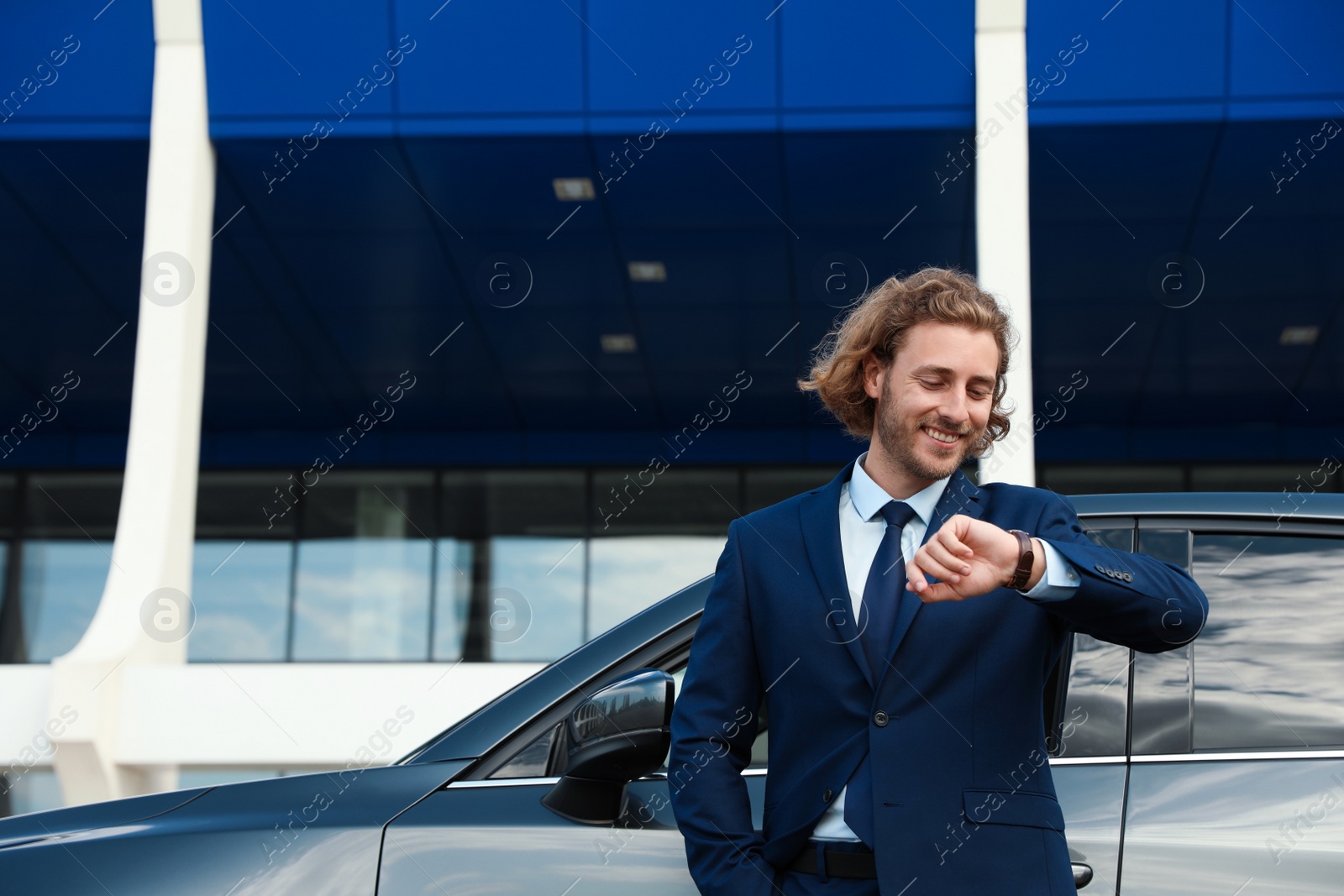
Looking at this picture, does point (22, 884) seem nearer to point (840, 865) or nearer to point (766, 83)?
point (840, 865)

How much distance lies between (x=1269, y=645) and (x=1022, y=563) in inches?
39.4

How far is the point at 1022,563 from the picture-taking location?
157 centimetres

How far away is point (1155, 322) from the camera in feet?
40.4

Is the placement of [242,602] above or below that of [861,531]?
above

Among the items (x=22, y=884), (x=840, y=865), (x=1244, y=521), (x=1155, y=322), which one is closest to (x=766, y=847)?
(x=840, y=865)

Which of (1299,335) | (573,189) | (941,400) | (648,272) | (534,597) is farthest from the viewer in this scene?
(534,597)

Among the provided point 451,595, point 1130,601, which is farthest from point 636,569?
point 1130,601

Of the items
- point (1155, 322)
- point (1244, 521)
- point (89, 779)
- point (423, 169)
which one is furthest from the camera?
point (1155, 322)

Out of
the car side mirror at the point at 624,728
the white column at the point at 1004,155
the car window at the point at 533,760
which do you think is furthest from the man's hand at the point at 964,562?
the white column at the point at 1004,155

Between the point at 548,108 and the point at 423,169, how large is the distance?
1.30m

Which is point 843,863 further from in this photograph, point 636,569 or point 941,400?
point 636,569

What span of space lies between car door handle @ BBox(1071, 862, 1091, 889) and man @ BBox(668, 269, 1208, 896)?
1.09 feet

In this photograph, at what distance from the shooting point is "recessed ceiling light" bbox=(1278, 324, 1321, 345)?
12.6 m

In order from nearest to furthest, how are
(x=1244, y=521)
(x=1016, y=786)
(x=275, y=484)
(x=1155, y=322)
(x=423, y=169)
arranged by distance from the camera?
1. (x=1016, y=786)
2. (x=1244, y=521)
3. (x=423, y=169)
4. (x=1155, y=322)
5. (x=275, y=484)
